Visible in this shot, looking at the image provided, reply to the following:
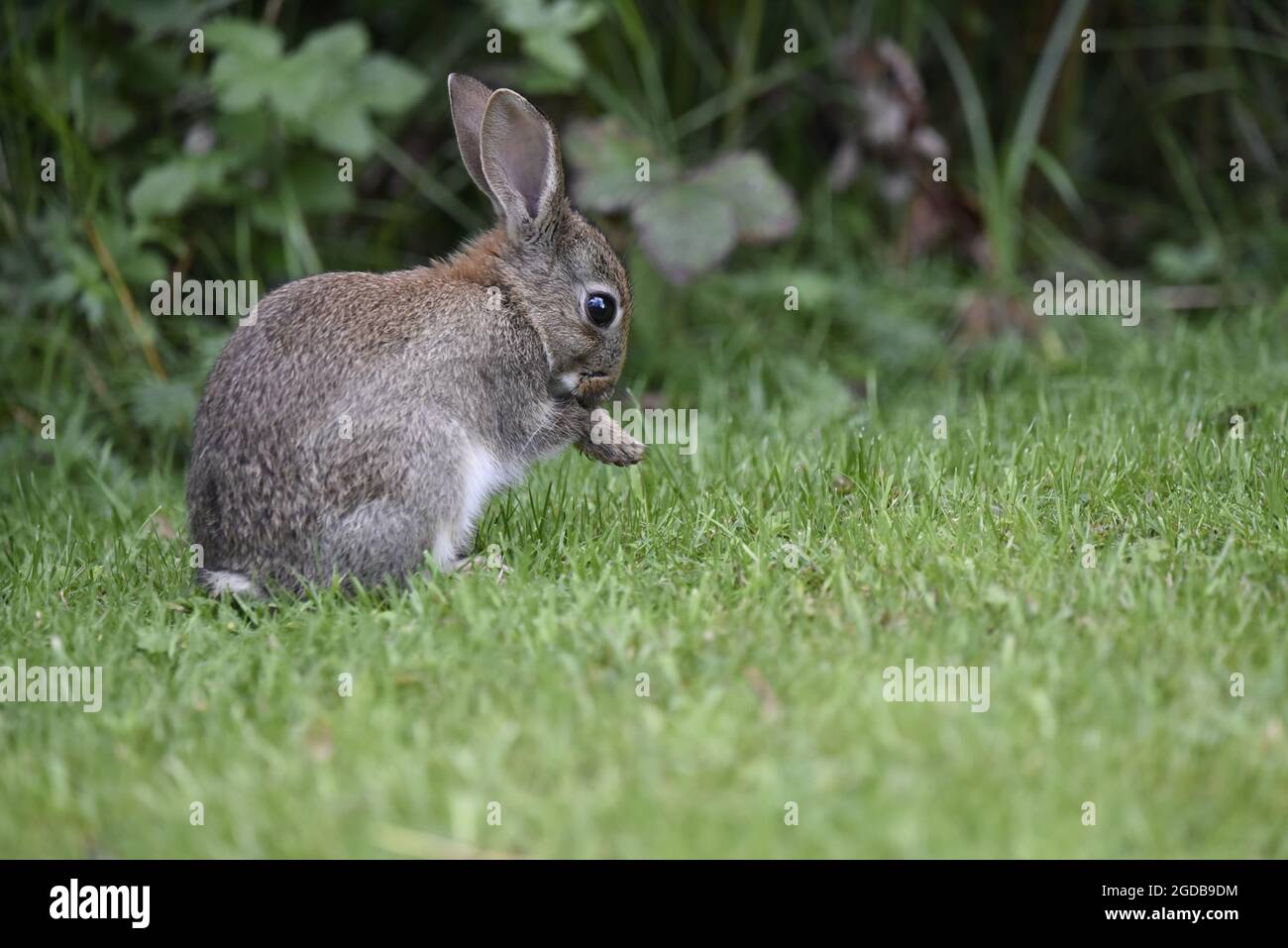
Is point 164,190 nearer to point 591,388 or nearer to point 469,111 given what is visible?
point 469,111

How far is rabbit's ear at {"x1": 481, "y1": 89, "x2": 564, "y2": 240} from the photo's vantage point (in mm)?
5284

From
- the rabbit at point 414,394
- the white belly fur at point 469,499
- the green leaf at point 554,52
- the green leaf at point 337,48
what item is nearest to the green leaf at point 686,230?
the green leaf at point 554,52

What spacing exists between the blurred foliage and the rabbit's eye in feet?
6.44

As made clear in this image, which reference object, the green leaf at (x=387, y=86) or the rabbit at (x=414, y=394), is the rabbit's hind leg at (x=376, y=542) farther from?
the green leaf at (x=387, y=86)

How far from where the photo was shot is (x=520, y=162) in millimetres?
5480

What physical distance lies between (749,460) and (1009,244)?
11.8 feet

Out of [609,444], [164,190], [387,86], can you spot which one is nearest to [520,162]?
[609,444]

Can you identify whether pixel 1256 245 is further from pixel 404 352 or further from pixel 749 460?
pixel 404 352

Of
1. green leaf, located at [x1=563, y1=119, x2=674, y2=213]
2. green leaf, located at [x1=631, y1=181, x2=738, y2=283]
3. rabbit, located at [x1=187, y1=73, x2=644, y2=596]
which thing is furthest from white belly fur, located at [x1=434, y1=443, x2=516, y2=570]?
green leaf, located at [x1=563, y1=119, x2=674, y2=213]

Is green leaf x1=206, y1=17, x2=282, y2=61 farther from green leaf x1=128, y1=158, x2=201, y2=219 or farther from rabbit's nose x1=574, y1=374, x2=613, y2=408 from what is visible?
rabbit's nose x1=574, y1=374, x2=613, y2=408

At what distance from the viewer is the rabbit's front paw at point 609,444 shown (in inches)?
215

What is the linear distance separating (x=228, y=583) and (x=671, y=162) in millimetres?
4143

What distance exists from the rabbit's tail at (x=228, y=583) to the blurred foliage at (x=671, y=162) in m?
2.43
